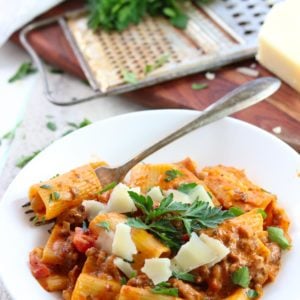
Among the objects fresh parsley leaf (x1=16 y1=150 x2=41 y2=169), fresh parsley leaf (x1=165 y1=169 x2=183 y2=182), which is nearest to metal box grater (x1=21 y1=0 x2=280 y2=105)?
fresh parsley leaf (x1=16 y1=150 x2=41 y2=169)

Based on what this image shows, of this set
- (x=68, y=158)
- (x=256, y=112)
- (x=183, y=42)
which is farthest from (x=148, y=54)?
(x=68, y=158)

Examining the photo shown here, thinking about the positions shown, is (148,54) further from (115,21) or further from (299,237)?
(299,237)

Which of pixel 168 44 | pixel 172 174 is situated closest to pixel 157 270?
pixel 172 174

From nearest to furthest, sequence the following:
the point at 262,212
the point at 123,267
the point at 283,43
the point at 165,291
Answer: the point at 165,291 < the point at 123,267 < the point at 262,212 < the point at 283,43

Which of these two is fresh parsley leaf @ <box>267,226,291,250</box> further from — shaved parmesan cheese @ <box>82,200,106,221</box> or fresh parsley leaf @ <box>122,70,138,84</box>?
fresh parsley leaf @ <box>122,70,138,84</box>

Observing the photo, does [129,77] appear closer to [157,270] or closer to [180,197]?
[180,197]

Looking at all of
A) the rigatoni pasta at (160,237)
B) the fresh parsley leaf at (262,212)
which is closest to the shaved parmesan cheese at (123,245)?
the rigatoni pasta at (160,237)

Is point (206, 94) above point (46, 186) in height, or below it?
below
